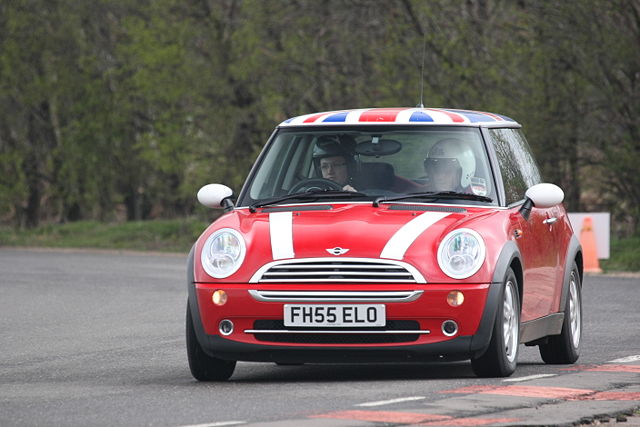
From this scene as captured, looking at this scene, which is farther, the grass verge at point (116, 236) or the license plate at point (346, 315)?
the grass verge at point (116, 236)

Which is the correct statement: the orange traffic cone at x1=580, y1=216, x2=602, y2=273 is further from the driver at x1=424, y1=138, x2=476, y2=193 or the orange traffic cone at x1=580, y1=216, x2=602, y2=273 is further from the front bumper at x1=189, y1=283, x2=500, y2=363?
the front bumper at x1=189, y1=283, x2=500, y2=363

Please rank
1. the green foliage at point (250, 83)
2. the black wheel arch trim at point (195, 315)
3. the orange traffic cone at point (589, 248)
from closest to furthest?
the black wheel arch trim at point (195, 315) < the orange traffic cone at point (589, 248) < the green foliage at point (250, 83)

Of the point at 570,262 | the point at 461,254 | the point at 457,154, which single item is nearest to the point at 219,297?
the point at 461,254

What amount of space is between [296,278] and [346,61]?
28236mm

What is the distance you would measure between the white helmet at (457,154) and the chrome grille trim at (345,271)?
1320mm

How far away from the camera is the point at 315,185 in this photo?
10.7 meters

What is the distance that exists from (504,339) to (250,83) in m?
29.8

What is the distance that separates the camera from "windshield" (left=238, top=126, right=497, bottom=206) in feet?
34.2

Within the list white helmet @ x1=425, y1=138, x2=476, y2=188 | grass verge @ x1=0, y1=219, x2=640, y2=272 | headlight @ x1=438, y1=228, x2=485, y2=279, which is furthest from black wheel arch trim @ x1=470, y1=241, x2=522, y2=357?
grass verge @ x1=0, y1=219, x2=640, y2=272

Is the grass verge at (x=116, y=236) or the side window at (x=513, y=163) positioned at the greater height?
the side window at (x=513, y=163)

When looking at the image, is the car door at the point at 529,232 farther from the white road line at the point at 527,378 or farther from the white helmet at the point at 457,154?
the white road line at the point at 527,378

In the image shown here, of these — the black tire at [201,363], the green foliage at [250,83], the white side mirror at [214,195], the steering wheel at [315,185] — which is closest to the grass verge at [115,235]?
the green foliage at [250,83]

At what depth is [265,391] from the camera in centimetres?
913

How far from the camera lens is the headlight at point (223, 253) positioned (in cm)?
959
